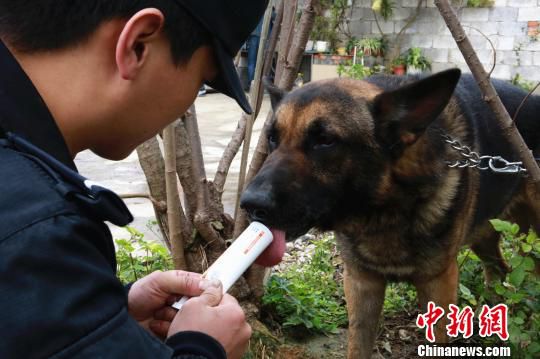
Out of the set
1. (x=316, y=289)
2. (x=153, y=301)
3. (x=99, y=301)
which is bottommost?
(x=316, y=289)

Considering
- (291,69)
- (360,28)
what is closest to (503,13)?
(360,28)

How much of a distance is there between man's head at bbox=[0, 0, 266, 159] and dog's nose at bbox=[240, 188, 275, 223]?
97cm

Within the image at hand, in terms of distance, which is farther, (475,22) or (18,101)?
(475,22)

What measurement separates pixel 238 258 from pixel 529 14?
948cm

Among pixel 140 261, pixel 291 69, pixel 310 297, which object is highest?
pixel 291 69

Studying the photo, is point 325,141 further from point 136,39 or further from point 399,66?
point 399,66

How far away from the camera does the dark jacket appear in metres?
0.94

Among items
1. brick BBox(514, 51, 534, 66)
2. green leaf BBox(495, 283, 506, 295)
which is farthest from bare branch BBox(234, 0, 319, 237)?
brick BBox(514, 51, 534, 66)

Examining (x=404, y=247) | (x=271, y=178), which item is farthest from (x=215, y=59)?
(x=404, y=247)

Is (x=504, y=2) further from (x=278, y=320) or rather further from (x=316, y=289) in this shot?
(x=278, y=320)

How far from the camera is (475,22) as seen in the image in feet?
33.0

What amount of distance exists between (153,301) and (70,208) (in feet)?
2.16

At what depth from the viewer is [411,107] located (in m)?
2.56

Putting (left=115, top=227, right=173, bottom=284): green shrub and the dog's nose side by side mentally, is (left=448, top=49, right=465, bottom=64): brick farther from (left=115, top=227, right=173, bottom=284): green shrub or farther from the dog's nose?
the dog's nose
